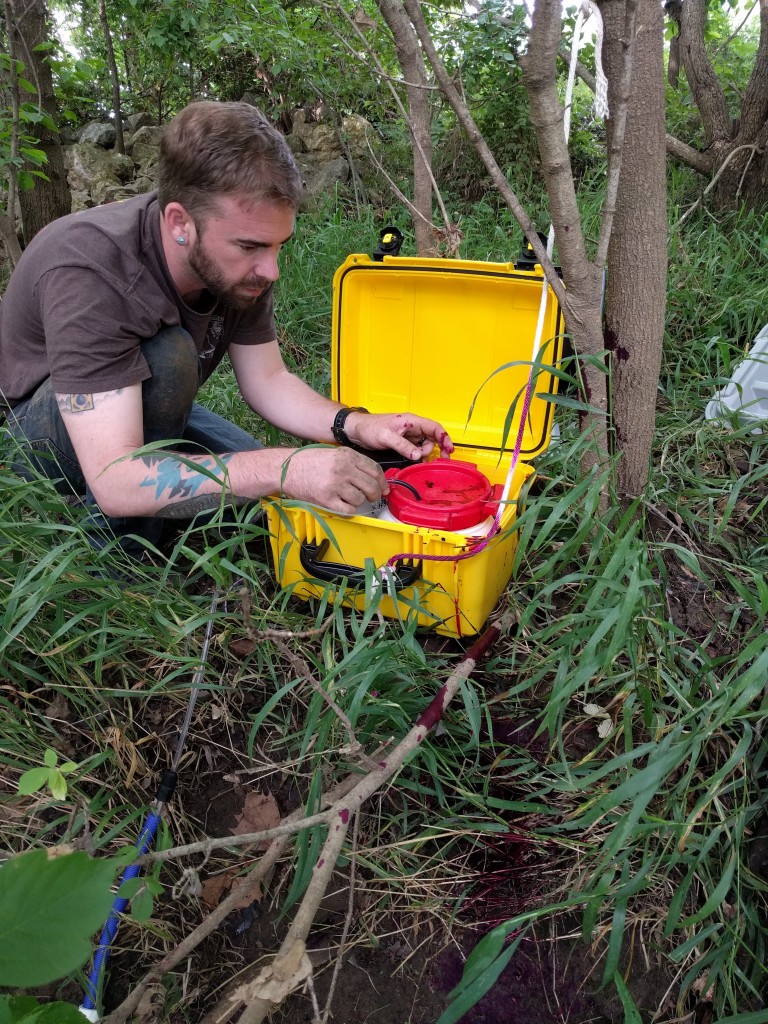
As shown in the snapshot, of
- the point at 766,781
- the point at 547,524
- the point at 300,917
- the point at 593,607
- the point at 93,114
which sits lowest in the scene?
the point at 766,781

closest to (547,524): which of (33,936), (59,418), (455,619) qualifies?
(455,619)

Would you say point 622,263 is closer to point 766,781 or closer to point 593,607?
point 593,607

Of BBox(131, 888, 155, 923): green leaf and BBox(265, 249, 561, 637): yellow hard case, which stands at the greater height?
BBox(265, 249, 561, 637): yellow hard case

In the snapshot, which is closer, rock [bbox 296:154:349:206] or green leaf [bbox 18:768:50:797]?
green leaf [bbox 18:768:50:797]

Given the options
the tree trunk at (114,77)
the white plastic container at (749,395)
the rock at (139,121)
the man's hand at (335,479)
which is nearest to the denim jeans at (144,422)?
the man's hand at (335,479)

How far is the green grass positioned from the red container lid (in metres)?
0.17

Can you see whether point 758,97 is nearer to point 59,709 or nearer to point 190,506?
point 190,506

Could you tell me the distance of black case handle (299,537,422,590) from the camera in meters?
1.56

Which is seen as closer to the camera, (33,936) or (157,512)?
(33,936)

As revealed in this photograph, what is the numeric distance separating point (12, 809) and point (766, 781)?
1.41m

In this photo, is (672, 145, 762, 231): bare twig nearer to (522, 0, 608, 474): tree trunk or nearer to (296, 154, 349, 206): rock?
(522, 0, 608, 474): tree trunk

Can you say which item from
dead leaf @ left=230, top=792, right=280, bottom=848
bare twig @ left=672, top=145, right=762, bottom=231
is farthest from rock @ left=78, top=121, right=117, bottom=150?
dead leaf @ left=230, top=792, right=280, bottom=848

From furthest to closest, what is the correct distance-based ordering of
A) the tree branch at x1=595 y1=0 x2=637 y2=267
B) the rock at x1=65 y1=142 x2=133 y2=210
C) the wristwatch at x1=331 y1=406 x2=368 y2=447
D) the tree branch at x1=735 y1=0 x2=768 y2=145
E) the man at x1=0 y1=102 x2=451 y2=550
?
the rock at x1=65 y1=142 x2=133 y2=210
the tree branch at x1=735 y1=0 x2=768 y2=145
the wristwatch at x1=331 y1=406 x2=368 y2=447
the man at x1=0 y1=102 x2=451 y2=550
the tree branch at x1=595 y1=0 x2=637 y2=267

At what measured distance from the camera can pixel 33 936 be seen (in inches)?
21.4
